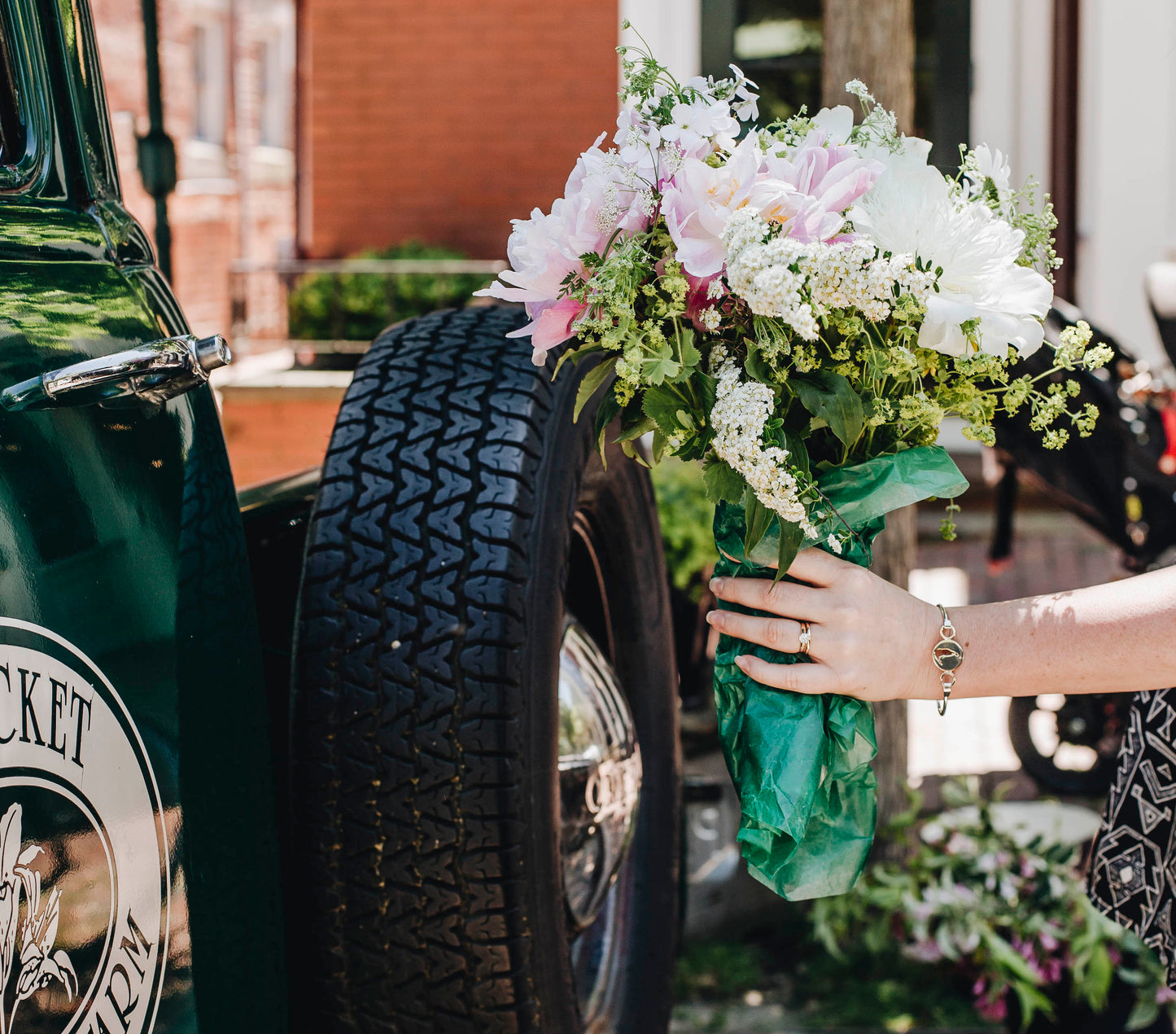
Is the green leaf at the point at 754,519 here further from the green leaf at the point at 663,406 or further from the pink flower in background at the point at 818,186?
the pink flower in background at the point at 818,186

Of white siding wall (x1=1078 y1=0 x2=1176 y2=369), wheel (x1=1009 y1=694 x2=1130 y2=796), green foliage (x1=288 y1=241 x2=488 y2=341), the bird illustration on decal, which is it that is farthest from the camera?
green foliage (x1=288 y1=241 x2=488 y2=341)

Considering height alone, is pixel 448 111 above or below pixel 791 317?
above

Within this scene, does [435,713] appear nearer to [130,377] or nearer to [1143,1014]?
[130,377]

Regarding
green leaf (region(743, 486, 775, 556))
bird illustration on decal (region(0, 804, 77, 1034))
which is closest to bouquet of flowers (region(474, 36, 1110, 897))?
green leaf (region(743, 486, 775, 556))

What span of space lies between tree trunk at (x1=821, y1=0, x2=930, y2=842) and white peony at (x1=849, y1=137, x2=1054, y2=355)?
1.87m

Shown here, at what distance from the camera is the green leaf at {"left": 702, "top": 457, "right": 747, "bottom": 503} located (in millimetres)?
1299

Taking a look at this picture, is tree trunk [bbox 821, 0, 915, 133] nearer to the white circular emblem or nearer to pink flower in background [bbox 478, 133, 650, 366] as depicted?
pink flower in background [bbox 478, 133, 650, 366]

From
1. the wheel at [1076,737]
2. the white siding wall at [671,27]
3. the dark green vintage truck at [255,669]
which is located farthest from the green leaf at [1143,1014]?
the white siding wall at [671,27]

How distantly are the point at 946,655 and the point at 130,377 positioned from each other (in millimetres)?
860

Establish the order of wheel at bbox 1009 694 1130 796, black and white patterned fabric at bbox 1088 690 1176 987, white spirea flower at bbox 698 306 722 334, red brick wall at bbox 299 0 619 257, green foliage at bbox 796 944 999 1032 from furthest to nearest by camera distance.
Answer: red brick wall at bbox 299 0 619 257 < wheel at bbox 1009 694 1130 796 < green foliage at bbox 796 944 999 1032 < black and white patterned fabric at bbox 1088 690 1176 987 < white spirea flower at bbox 698 306 722 334

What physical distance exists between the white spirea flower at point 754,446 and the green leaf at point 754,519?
41 millimetres

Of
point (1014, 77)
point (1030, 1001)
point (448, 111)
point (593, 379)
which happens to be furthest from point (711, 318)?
point (448, 111)

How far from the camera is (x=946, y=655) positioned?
53.0 inches

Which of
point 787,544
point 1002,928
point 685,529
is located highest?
point 787,544
